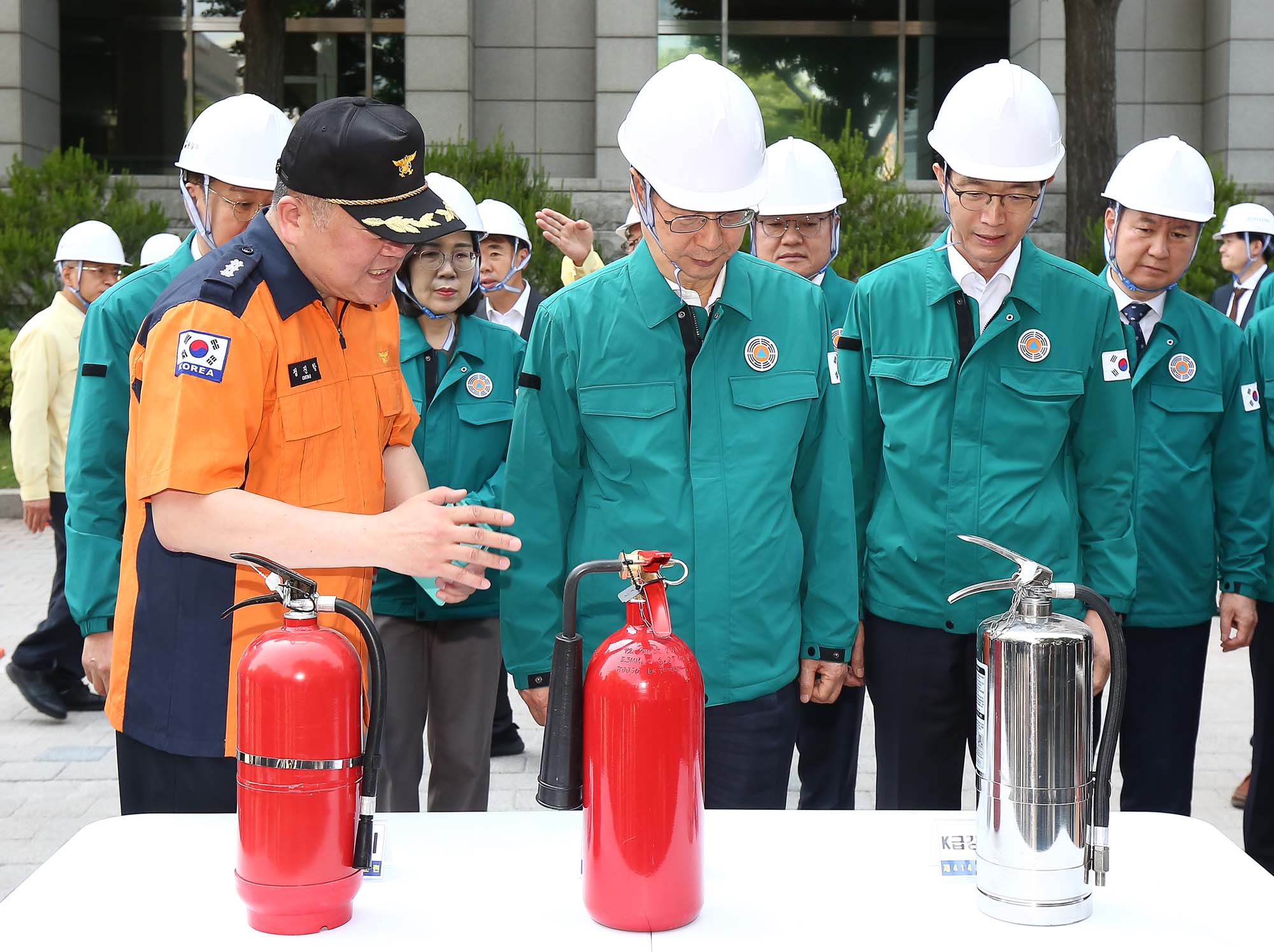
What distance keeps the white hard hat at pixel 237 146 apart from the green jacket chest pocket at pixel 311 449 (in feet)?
4.23

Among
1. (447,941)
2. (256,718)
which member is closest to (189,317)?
(256,718)

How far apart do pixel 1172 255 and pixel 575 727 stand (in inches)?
108

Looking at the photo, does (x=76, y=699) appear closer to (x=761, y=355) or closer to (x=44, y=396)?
(x=44, y=396)

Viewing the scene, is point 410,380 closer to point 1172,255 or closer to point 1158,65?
point 1172,255

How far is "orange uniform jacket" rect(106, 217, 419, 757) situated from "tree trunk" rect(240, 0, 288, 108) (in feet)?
43.1

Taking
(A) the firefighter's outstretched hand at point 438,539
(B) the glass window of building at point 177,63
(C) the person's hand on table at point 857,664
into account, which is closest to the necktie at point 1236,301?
(C) the person's hand on table at point 857,664

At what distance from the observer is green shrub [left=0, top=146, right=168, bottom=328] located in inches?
506

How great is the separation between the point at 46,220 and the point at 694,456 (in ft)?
40.7

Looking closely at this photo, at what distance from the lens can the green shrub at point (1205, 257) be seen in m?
11.7

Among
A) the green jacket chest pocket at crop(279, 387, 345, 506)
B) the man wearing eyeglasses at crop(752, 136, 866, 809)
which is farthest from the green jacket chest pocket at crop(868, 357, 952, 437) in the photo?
the green jacket chest pocket at crop(279, 387, 345, 506)

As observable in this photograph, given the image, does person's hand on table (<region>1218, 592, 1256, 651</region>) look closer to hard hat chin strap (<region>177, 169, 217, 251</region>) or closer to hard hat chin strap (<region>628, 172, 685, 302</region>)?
hard hat chin strap (<region>628, 172, 685, 302</region>)

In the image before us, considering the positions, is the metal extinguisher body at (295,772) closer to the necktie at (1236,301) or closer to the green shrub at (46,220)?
the necktie at (1236,301)

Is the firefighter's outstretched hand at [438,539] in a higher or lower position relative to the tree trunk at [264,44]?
lower

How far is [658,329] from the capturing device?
277 cm
